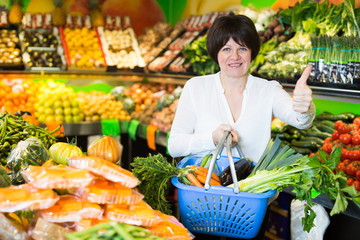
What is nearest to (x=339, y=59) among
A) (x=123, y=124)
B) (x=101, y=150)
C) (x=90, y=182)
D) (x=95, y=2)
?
(x=101, y=150)

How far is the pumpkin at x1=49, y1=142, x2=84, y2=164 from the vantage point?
6.22ft

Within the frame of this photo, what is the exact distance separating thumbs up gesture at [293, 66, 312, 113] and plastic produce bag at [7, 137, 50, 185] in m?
1.25

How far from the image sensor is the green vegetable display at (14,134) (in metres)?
2.27

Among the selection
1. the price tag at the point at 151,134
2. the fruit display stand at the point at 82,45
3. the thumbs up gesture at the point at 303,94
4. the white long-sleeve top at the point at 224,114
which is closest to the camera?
the thumbs up gesture at the point at 303,94

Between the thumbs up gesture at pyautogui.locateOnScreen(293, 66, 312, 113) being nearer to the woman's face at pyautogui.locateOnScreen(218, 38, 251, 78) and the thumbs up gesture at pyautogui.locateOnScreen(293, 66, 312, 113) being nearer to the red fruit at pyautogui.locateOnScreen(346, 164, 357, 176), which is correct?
the woman's face at pyautogui.locateOnScreen(218, 38, 251, 78)

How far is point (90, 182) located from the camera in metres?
1.47

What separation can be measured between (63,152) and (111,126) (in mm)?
4101

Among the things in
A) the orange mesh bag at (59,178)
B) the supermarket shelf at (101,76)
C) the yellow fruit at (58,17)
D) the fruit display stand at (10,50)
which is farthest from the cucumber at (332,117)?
the yellow fruit at (58,17)

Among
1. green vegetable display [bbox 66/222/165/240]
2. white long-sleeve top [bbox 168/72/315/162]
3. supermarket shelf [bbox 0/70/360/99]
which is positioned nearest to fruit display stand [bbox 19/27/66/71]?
supermarket shelf [bbox 0/70/360/99]

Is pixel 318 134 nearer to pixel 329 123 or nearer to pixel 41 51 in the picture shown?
pixel 329 123

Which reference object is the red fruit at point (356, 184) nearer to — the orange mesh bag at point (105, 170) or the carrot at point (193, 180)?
the carrot at point (193, 180)

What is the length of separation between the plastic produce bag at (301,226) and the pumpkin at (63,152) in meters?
1.78

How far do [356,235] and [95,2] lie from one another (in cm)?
553

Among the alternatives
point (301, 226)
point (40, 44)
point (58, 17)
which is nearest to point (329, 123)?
point (301, 226)
